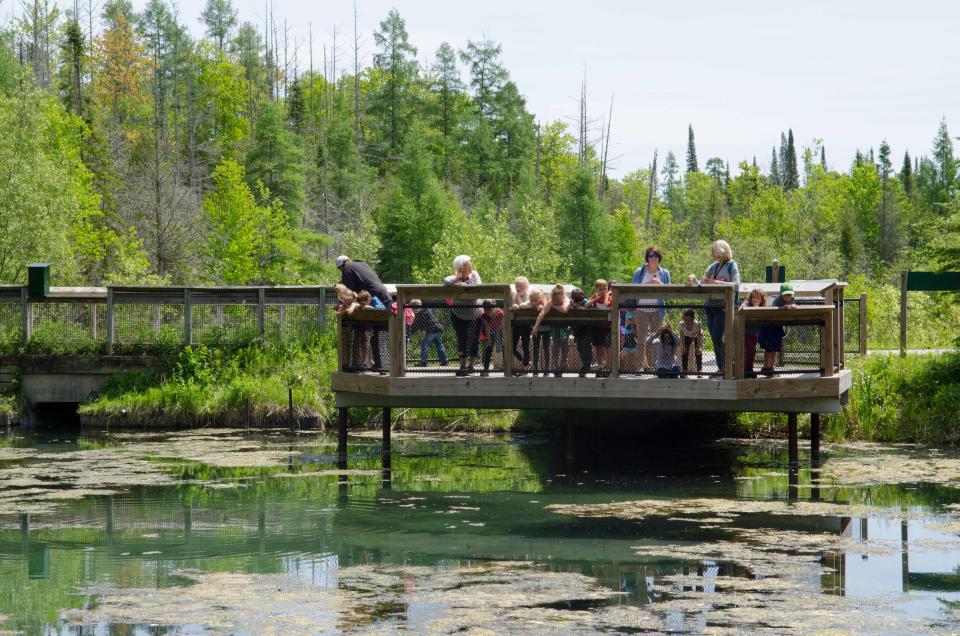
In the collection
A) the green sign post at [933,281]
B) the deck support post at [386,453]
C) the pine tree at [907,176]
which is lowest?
the deck support post at [386,453]

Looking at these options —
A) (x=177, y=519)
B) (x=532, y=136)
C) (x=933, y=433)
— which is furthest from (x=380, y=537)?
(x=532, y=136)

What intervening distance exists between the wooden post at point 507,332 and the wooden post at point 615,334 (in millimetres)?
1315

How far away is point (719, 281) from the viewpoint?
15.9 metres

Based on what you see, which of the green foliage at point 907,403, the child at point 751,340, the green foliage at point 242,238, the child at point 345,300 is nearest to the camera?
the child at point 751,340

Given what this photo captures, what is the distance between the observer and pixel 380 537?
42.8 ft

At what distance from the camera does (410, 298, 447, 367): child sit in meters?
16.6

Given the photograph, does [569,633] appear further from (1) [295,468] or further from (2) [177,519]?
(1) [295,468]

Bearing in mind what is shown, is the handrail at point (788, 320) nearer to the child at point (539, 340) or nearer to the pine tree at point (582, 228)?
the child at point (539, 340)

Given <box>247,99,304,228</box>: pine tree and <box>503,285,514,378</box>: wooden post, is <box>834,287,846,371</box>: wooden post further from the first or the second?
<box>247,99,304,228</box>: pine tree

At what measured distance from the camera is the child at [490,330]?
53.8ft

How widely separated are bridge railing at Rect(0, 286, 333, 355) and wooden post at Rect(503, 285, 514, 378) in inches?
368

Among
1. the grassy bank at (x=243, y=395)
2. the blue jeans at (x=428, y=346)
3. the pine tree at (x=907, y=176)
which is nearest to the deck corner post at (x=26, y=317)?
the grassy bank at (x=243, y=395)

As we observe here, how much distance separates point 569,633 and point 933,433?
1318 cm

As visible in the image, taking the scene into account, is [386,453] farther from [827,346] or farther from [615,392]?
[827,346]
